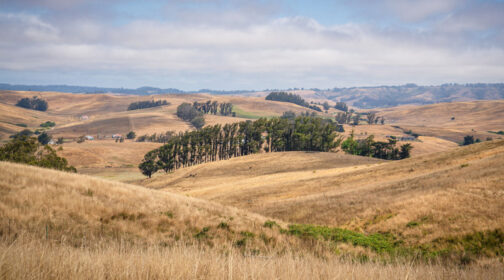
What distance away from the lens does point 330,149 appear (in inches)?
5197

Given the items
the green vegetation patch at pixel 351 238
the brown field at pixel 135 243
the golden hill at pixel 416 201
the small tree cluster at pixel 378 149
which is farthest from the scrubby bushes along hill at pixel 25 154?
the small tree cluster at pixel 378 149

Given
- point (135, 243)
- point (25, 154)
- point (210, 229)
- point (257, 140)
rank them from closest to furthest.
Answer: point (135, 243)
point (210, 229)
point (25, 154)
point (257, 140)

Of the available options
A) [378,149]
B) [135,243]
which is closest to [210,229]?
[135,243]

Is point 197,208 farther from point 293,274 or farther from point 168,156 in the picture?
point 168,156

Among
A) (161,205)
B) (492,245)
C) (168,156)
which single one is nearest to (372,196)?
(492,245)

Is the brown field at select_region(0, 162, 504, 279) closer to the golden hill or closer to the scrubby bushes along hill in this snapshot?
the golden hill

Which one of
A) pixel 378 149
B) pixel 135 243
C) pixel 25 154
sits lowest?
pixel 378 149

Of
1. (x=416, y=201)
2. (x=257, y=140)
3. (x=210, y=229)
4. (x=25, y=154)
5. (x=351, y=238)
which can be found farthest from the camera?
(x=257, y=140)

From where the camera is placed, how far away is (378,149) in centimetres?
12719

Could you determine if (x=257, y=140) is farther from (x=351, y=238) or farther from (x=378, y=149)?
(x=351, y=238)

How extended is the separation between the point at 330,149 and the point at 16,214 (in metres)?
128

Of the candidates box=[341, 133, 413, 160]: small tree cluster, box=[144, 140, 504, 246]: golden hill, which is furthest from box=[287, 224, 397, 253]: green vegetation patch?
box=[341, 133, 413, 160]: small tree cluster

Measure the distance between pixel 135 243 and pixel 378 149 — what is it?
13052 cm

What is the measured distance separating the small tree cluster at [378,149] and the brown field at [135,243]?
117752mm
